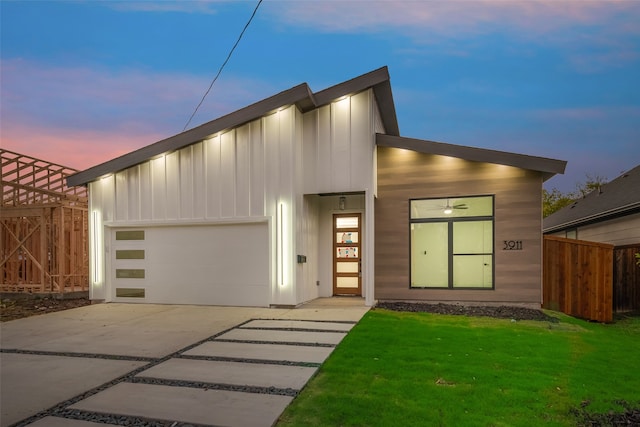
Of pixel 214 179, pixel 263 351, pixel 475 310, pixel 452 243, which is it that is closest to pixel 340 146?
pixel 214 179

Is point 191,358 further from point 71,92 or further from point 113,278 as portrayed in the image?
point 71,92

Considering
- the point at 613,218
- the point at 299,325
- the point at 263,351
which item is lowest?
the point at 299,325

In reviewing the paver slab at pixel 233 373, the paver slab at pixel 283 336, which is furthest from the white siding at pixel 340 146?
the paver slab at pixel 233 373

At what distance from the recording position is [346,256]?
990cm

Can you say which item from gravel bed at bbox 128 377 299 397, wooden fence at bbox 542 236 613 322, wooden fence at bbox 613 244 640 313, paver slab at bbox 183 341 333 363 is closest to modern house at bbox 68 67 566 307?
wooden fence at bbox 542 236 613 322

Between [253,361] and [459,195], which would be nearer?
[253,361]

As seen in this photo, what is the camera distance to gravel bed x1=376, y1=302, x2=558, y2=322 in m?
7.56

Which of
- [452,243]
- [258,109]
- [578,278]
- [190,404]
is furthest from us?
[452,243]

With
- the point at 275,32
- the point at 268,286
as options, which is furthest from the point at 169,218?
the point at 275,32

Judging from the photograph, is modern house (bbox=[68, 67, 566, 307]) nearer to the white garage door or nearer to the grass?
the white garage door

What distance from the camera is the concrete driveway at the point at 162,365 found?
126 inches

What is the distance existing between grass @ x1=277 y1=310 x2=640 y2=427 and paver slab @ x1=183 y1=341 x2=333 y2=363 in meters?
0.24

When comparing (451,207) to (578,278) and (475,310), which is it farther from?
(578,278)

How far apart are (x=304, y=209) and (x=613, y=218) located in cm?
906
